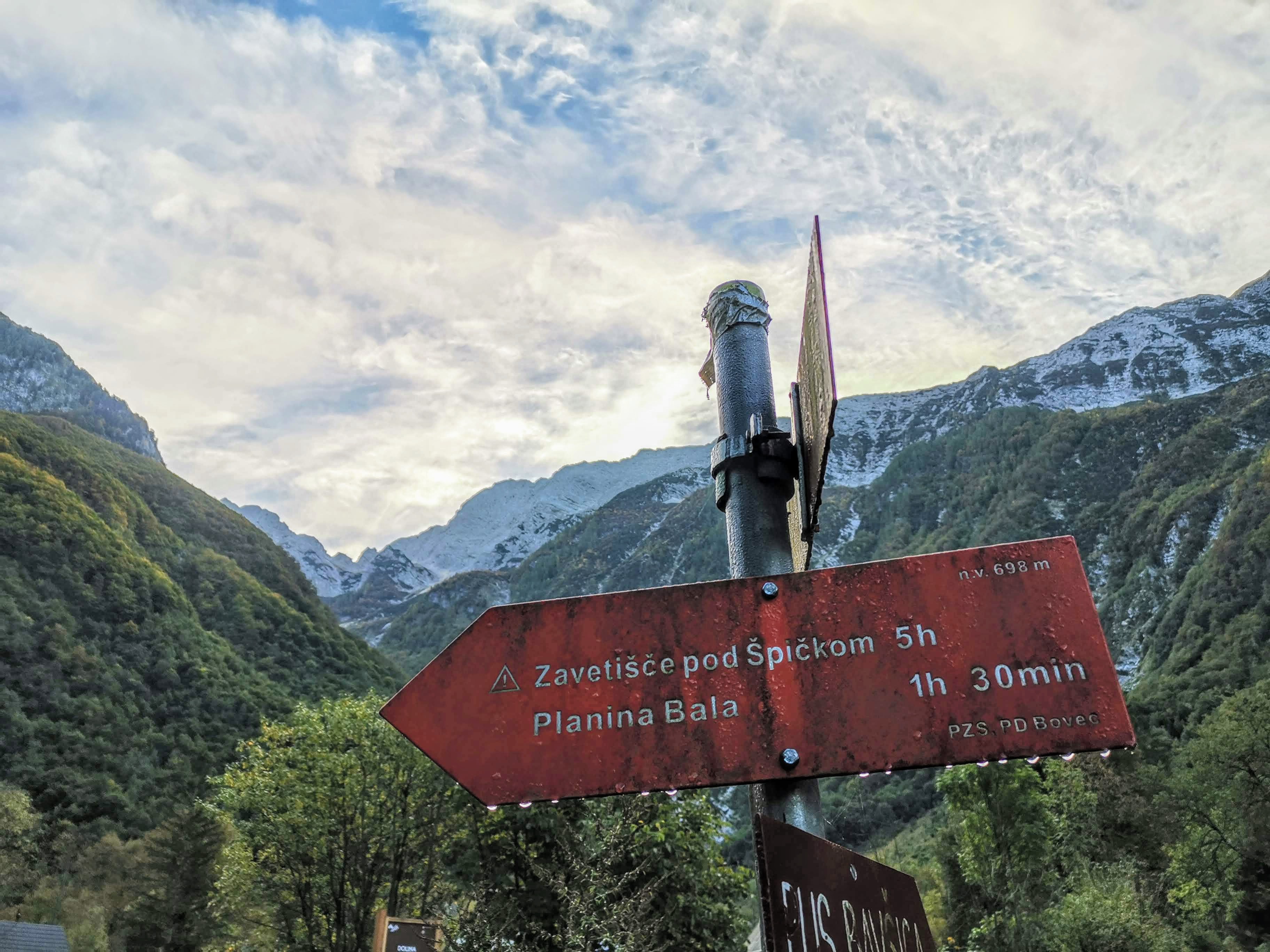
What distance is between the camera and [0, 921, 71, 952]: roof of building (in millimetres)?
26562

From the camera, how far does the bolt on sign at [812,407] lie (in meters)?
2.00

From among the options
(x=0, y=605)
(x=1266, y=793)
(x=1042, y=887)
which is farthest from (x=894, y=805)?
(x=0, y=605)

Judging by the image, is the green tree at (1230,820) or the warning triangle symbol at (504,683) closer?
the warning triangle symbol at (504,683)

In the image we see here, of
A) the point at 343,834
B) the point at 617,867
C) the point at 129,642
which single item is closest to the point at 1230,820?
the point at 617,867

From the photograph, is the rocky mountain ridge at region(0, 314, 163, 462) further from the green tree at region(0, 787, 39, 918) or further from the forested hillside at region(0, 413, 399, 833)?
the green tree at region(0, 787, 39, 918)

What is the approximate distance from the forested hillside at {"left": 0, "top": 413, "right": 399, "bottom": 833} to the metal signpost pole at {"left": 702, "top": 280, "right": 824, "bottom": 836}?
5494cm

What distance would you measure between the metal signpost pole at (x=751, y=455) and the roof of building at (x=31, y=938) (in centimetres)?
3414

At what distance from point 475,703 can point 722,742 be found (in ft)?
2.19

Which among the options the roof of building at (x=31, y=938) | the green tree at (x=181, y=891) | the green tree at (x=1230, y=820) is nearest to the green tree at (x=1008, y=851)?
the green tree at (x=1230, y=820)

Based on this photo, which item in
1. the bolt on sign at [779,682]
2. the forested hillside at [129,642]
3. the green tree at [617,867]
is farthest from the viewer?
the forested hillside at [129,642]

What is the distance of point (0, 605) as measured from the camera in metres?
65.0

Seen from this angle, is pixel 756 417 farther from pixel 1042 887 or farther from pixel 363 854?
pixel 1042 887

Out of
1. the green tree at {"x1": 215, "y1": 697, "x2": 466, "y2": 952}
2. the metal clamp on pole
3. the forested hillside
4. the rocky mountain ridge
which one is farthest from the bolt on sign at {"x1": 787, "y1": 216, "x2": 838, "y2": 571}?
the rocky mountain ridge

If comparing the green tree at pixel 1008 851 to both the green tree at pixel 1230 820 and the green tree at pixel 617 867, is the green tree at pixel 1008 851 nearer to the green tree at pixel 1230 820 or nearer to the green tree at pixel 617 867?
the green tree at pixel 1230 820
